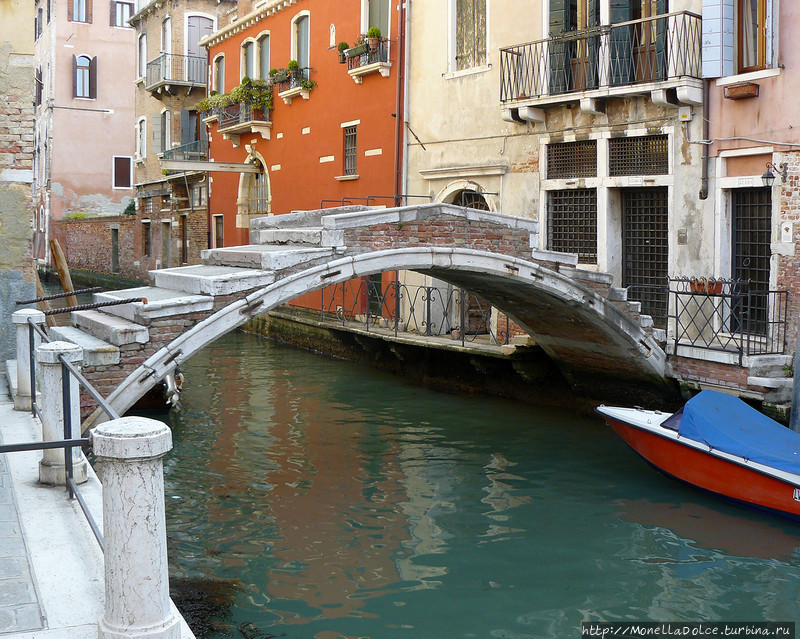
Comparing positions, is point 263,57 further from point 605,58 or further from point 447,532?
point 447,532

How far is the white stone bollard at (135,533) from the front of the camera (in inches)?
97.1

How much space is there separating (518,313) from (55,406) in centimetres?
630

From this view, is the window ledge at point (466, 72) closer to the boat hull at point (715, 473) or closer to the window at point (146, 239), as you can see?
the boat hull at point (715, 473)

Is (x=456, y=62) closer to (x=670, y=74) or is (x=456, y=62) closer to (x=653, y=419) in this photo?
(x=670, y=74)

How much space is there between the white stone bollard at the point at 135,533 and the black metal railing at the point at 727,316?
610 cm

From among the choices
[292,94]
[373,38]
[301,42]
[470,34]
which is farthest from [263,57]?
[470,34]

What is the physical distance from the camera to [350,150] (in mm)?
13938

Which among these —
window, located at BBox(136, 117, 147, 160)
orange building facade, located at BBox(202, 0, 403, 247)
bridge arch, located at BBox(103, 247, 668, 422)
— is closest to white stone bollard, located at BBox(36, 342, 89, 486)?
bridge arch, located at BBox(103, 247, 668, 422)

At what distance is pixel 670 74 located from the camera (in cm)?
852

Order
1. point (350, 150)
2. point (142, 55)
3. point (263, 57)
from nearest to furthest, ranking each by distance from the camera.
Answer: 1. point (350, 150)
2. point (263, 57)
3. point (142, 55)

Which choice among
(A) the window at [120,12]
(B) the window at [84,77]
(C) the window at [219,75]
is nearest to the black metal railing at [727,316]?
(C) the window at [219,75]

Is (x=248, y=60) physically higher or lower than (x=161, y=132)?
higher

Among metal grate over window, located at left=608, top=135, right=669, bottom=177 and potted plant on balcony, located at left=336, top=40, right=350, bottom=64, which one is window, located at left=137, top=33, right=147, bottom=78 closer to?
potted plant on balcony, located at left=336, top=40, right=350, bottom=64

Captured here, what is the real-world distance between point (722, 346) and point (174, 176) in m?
15.4
